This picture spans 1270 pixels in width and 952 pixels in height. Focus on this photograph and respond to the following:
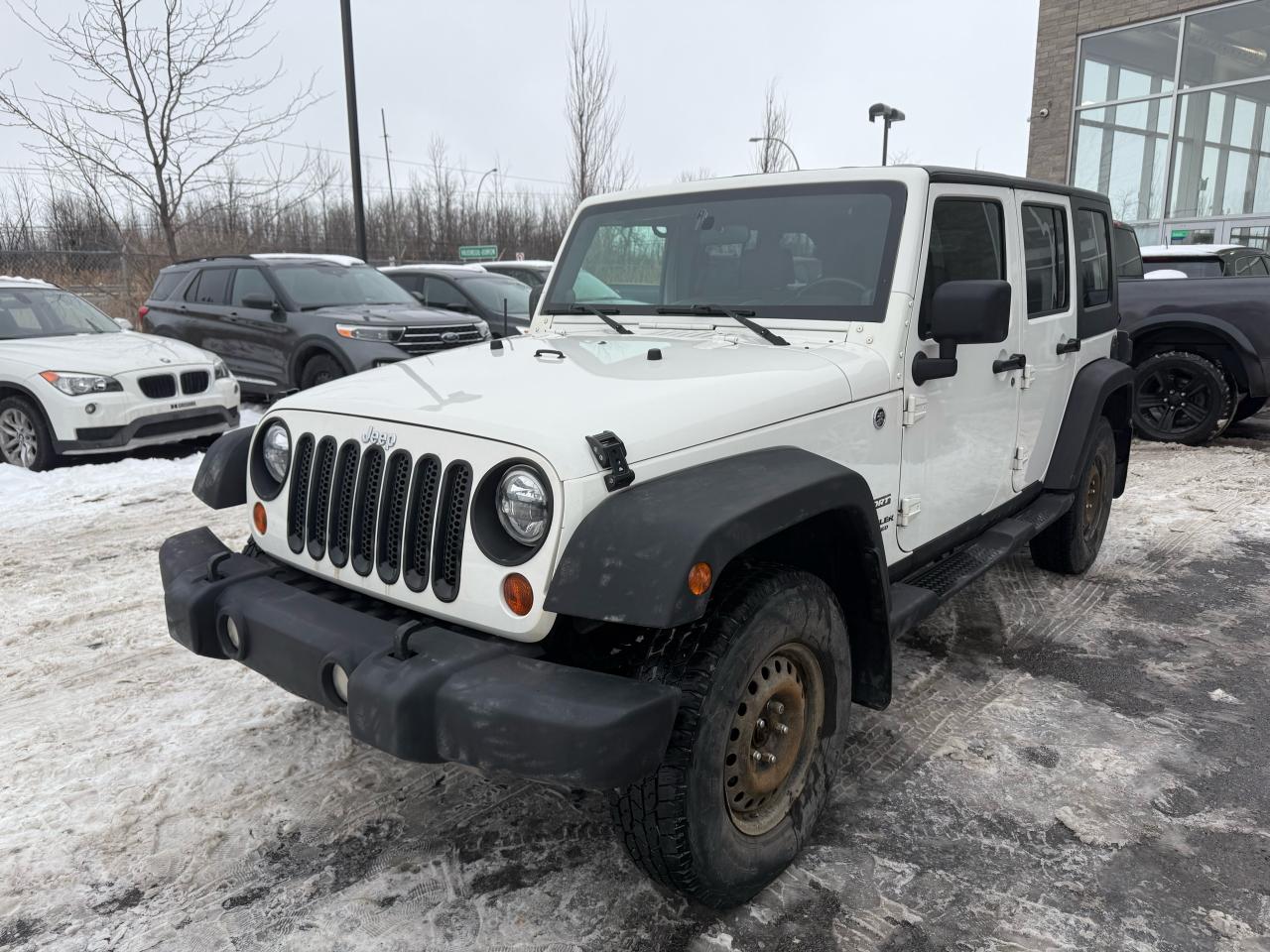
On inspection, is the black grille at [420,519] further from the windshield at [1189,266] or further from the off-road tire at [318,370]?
the windshield at [1189,266]

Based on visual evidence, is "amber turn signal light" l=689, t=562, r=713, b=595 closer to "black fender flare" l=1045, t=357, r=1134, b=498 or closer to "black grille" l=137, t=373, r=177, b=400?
"black fender flare" l=1045, t=357, r=1134, b=498

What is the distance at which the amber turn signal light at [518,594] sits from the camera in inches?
86.4

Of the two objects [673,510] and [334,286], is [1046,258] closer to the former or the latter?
[673,510]

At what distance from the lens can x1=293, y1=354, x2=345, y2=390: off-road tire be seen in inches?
357

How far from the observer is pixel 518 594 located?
2.21 meters

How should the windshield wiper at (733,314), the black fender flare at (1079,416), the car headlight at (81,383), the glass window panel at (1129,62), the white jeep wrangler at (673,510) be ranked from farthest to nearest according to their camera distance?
the glass window panel at (1129,62), the car headlight at (81,383), the black fender flare at (1079,416), the windshield wiper at (733,314), the white jeep wrangler at (673,510)

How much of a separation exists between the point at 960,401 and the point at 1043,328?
1.02 m

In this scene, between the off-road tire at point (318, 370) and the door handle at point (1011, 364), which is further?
the off-road tire at point (318, 370)

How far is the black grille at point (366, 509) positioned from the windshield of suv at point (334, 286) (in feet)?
24.4

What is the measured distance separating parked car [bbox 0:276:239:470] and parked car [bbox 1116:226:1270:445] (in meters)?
8.35

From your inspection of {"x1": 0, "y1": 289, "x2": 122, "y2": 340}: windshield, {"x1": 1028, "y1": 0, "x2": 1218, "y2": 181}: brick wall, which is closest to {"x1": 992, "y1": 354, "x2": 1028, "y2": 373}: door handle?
{"x1": 0, "y1": 289, "x2": 122, "y2": 340}: windshield

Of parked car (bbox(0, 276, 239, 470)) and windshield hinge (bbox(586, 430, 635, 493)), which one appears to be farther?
parked car (bbox(0, 276, 239, 470))

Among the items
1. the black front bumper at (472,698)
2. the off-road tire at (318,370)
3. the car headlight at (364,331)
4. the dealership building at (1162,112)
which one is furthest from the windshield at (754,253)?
the dealership building at (1162,112)

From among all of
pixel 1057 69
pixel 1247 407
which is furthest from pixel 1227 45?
pixel 1247 407
